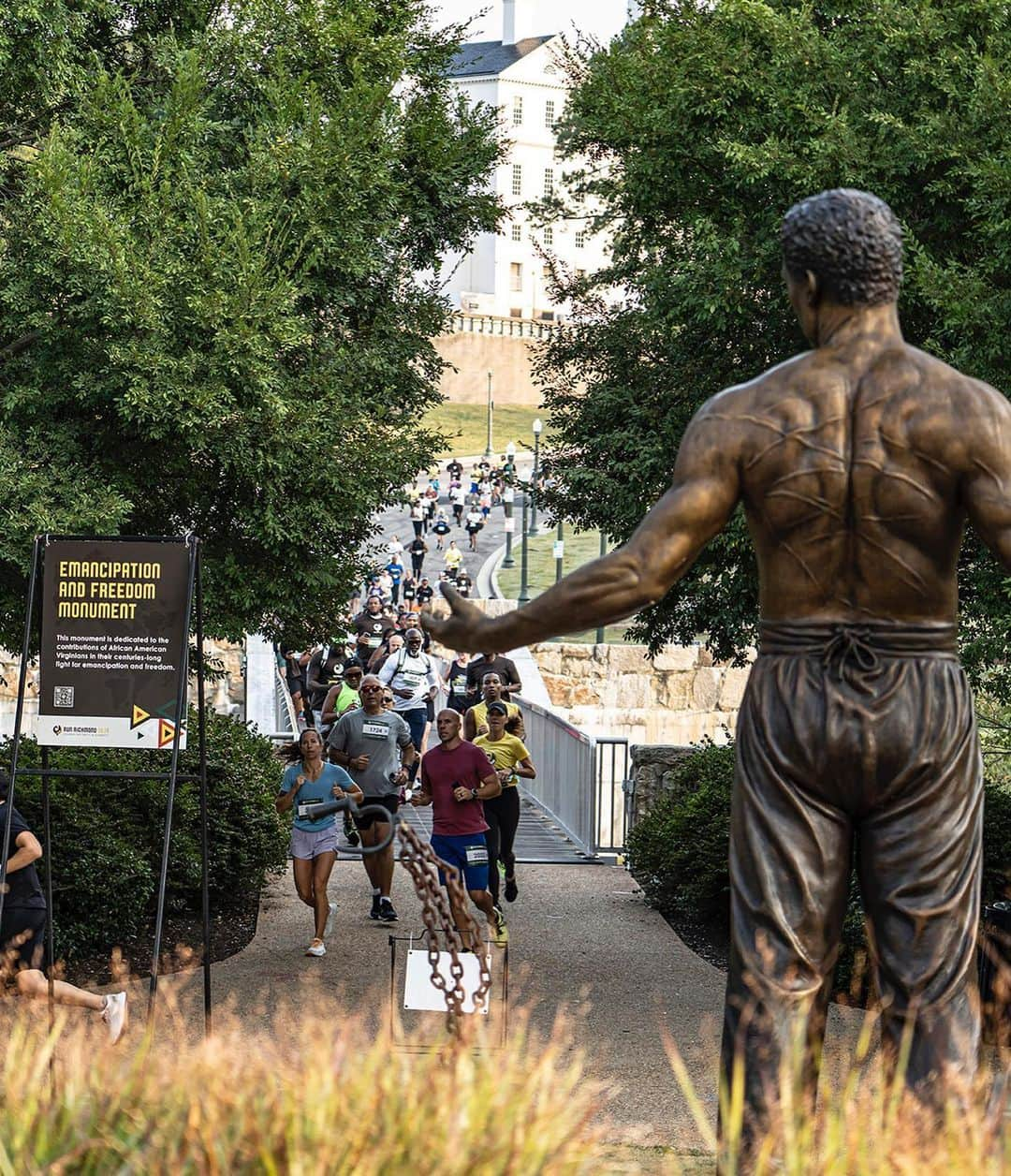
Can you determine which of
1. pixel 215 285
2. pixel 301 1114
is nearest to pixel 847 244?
pixel 301 1114

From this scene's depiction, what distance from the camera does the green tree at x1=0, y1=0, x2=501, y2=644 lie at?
1171cm

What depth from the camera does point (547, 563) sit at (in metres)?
48.7

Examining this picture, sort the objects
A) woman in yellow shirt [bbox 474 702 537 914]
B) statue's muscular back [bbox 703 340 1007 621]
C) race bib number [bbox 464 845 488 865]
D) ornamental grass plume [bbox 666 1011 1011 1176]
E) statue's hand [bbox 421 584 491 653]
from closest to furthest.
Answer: ornamental grass plume [bbox 666 1011 1011 1176] → statue's muscular back [bbox 703 340 1007 621] → statue's hand [bbox 421 584 491 653] → race bib number [bbox 464 845 488 865] → woman in yellow shirt [bbox 474 702 537 914]

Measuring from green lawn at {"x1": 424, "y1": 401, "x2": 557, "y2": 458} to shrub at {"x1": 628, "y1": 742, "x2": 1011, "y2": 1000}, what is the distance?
65.6 meters

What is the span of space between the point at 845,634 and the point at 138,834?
30.2 ft

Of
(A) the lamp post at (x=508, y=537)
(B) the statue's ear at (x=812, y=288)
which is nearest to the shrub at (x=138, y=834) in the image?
(B) the statue's ear at (x=812, y=288)

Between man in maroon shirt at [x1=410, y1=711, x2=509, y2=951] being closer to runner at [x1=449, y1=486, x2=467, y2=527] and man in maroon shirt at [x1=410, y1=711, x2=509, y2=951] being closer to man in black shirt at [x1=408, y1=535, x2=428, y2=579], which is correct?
man in black shirt at [x1=408, y1=535, x2=428, y2=579]

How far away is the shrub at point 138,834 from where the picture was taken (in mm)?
12070

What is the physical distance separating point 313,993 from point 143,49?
22.1 ft

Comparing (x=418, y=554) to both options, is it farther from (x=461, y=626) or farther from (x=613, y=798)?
(x=461, y=626)

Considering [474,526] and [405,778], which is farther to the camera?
[474,526]

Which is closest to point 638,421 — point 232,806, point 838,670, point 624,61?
point 624,61

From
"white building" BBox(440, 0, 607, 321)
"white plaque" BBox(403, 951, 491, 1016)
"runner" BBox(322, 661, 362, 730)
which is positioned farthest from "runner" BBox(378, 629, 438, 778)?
"white building" BBox(440, 0, 607, 321)

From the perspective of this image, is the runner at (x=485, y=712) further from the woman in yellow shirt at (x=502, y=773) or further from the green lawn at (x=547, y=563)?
the green lawn at (x=547, y=563)
